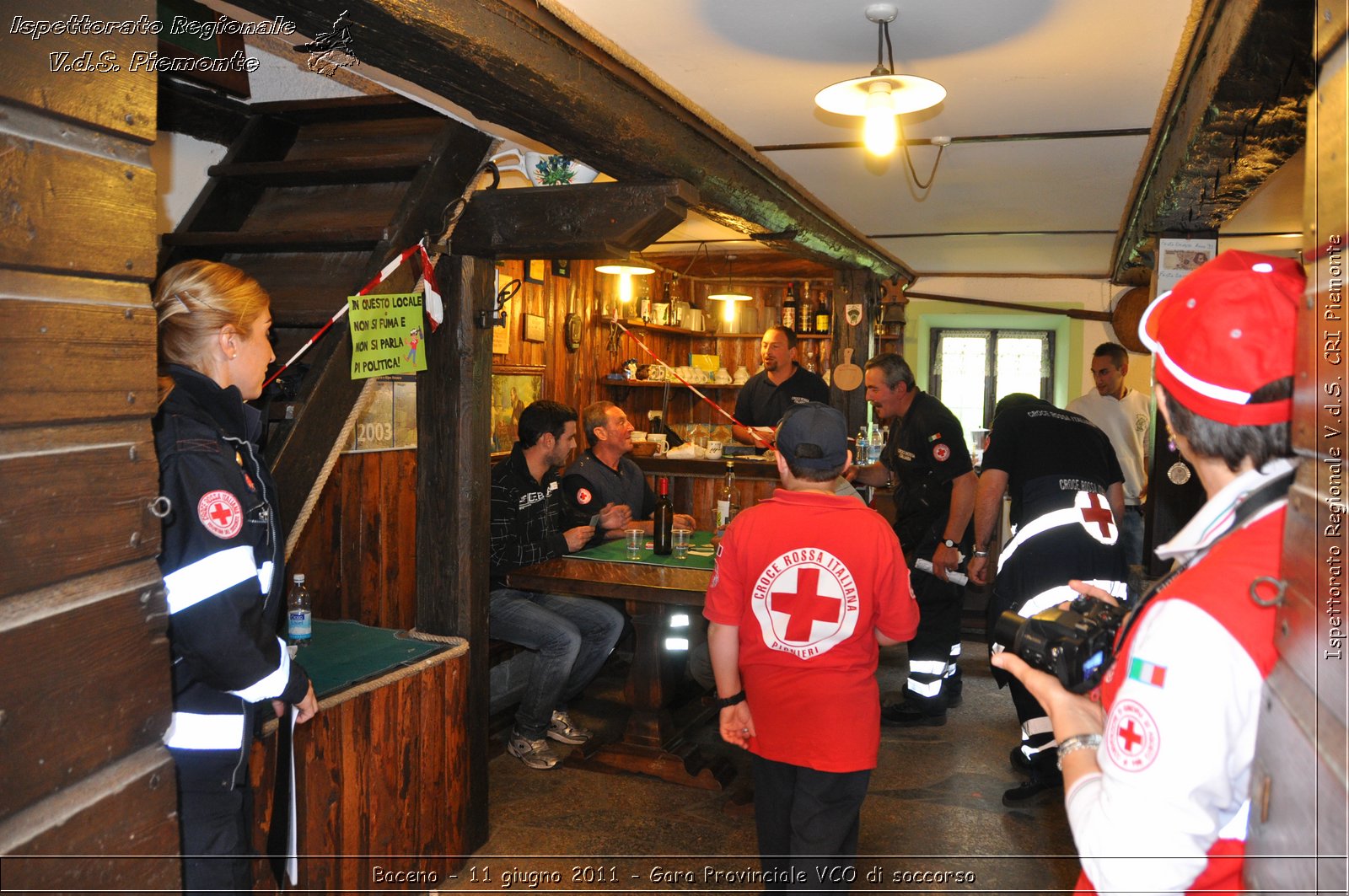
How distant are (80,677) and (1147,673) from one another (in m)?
1.40

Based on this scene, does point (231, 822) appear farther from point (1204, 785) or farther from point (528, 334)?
point (528, 334)

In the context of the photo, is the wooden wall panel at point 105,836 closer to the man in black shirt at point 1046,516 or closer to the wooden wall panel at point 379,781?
the wooden wall panel at point 379,781

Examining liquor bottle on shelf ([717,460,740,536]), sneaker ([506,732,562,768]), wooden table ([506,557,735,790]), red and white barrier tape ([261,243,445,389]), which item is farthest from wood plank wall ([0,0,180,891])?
liquor bottle on shelf ([717,460,740,536])

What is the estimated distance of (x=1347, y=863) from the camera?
0.76 meters

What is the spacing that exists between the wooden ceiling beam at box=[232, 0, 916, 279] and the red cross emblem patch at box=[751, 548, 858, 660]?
135 centimetres

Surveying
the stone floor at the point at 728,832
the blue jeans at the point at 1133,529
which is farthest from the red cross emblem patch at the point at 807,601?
the blue jeans at the point at 1133,529

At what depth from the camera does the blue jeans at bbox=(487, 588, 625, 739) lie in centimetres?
412

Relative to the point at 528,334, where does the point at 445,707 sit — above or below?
below

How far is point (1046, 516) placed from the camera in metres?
3.79

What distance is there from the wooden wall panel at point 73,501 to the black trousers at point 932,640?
3962 mm

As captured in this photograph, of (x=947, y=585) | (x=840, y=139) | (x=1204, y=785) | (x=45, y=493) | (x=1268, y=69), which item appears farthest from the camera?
(x=947, y=585)

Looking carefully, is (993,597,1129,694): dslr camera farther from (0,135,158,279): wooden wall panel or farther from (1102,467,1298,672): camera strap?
(0,135,158,279): wooden wall panel

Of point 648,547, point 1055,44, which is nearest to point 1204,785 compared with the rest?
point 1055,44

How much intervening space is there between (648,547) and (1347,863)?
12.3 feet
